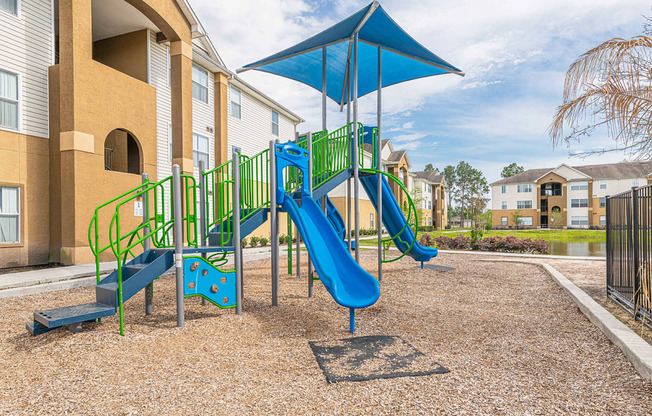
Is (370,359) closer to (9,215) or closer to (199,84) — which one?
(9,215)

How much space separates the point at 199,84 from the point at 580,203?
5535 centimetres

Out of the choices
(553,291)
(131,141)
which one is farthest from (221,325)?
(131,141)

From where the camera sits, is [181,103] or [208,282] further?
[181,103]

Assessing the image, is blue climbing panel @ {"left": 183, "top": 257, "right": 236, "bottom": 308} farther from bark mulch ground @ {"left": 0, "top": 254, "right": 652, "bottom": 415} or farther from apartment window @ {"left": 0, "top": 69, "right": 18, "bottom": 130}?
apartment window @ {"left": 0, "top": 69, "right": 18, "bottom": 130}

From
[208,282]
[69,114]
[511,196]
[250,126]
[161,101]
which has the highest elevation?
[250,126]

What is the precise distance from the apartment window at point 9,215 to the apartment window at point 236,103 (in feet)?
36.9

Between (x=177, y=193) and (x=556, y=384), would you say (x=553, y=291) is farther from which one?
(x=177, y=193)

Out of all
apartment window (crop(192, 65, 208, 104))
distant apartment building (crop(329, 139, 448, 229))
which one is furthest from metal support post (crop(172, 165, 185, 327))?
apartment window (crop(192, 65, 208, 104))

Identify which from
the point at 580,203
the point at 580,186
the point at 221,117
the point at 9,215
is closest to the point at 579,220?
the point at 580,203

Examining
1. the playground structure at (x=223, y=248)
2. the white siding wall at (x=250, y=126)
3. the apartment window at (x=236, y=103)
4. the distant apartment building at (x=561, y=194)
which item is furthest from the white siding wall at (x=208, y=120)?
the distant apartment building at (x=561, y=194)

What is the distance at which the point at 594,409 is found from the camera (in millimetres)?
3188

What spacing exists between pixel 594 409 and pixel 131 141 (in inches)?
664

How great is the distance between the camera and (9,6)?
1121 centimetres

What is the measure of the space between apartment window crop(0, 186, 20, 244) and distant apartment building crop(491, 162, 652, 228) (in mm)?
58650
